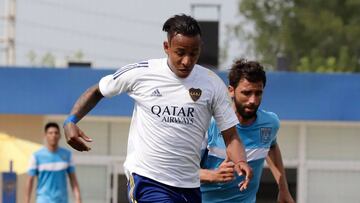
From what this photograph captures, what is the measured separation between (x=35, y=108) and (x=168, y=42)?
10465 mm

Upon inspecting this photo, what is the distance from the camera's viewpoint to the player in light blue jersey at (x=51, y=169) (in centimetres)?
1411

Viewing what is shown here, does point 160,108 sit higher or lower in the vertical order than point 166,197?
higher

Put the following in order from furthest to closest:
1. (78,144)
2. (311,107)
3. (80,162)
Result: (80,162) → (311,107) → (78,144)

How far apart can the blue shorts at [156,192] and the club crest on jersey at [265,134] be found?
1.28 meters

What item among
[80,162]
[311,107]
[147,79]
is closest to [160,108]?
[147,79]

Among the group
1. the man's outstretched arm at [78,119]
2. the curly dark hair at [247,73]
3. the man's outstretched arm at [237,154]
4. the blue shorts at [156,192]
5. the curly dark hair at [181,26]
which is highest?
the curly dark hair at [181,26]

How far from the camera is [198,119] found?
281 inches

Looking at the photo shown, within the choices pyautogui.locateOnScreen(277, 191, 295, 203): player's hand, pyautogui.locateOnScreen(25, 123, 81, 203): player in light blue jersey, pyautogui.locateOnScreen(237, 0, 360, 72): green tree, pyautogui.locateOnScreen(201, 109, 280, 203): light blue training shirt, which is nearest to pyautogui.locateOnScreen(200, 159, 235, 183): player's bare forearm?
pyautogui.locateOnScreen(201, 109, 280, 203): light blue training shirt

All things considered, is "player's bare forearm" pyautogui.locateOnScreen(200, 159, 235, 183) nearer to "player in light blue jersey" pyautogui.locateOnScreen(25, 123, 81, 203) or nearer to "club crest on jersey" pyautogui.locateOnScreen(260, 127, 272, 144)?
"club crest on jersey" pyautogui.locateOnScreen(260, 127, 272, 144)

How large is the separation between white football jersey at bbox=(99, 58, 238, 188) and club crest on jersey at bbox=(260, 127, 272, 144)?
4.02ft

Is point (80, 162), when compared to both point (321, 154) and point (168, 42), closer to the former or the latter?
point (321, 154)

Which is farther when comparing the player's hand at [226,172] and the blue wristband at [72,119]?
the player's hand at [226,172]

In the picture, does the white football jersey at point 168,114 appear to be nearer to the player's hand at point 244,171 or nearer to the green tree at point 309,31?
the player's hand at point 244,171

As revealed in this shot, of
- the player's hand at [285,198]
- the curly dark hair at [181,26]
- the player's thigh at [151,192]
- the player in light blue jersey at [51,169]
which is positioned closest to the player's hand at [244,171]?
the player's thigh at [151,192]
